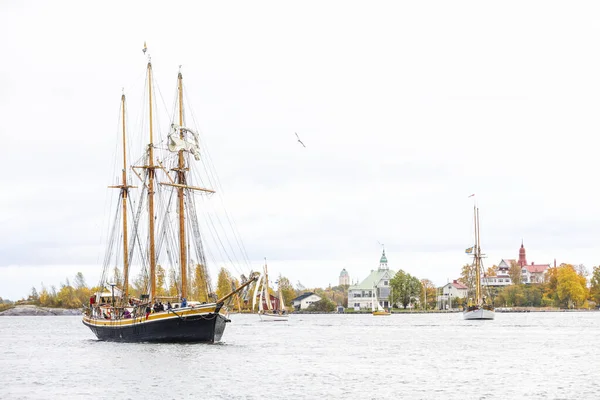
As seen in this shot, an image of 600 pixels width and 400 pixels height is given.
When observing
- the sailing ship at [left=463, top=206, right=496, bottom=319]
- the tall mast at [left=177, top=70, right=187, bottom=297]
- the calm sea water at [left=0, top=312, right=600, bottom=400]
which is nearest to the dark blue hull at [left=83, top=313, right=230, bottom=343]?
the calm sea water at [left=0, top=312, right=600, bottom=400]

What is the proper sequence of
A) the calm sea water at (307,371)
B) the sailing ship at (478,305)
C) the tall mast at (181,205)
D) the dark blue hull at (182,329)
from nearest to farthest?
the calm sea water at (307,371) < the dark blue hull at (182,329) < the tall mast at (181,205) < the sailing ship at (478,305)

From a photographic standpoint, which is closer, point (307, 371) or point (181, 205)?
point (307, 371)

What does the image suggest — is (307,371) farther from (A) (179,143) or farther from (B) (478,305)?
(B) (478,305)

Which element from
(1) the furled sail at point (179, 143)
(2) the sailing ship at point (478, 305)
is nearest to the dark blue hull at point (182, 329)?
(1) the furled sail at point (179, 143)

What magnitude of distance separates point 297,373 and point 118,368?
12.5m

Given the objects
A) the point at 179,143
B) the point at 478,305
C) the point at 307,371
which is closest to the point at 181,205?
the point at 179,143

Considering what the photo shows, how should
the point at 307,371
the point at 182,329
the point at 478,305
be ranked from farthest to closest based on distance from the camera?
the point at 478,305 < the point at 182,329 < the point at 307,371

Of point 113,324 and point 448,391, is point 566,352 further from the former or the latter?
point 113,324

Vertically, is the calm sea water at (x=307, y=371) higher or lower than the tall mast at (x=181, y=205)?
lower

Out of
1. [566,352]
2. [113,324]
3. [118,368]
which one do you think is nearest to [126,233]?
[113,324]

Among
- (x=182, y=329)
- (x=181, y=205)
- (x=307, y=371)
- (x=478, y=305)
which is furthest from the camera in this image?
(x=478, y=305)

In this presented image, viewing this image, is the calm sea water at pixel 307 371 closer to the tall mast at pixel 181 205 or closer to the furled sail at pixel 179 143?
the tall mast at pixel 181 205

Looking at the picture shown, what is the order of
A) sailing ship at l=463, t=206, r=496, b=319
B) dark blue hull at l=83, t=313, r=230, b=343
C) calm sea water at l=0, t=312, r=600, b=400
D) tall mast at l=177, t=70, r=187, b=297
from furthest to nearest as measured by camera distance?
sailing ship at l=463, t=206, r=496, b=319 < tall mast at l=177, t=70, r=187, b=297 < dark blue hull at l=83, t=313, r=230, b=343 < calm sea water at l=0, t=312, r=600, b=400

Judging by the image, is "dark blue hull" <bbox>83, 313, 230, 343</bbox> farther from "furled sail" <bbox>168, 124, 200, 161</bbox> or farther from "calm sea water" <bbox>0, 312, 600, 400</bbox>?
"furled sail" <bbox>168, 124, 200, 161</bbox>
